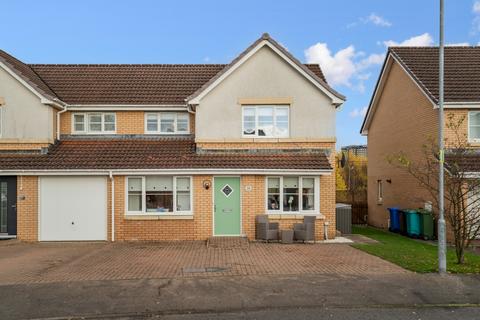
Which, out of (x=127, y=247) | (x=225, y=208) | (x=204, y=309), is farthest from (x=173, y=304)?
(x=225, y=208)

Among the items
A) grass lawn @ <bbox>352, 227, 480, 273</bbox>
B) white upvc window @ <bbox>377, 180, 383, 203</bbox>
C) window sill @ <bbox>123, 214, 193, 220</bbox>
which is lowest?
grass lawn @ <bbox>352, 227, 480, 273</bbox>

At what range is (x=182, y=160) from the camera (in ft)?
57.2

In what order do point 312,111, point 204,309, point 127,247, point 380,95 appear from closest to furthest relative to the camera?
point 204,309 → point 127,247 → point 312,111 → point 380,95

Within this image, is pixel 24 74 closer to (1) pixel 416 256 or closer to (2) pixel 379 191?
(1) pixel 416 256

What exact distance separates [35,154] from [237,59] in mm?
8569

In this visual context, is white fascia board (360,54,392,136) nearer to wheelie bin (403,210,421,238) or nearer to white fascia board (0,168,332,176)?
wheelie bin (403,210,421,238)

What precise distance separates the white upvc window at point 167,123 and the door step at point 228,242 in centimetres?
515

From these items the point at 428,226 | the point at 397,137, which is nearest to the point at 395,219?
the point at 428,226

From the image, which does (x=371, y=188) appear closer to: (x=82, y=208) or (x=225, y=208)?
(x=225, y=208)

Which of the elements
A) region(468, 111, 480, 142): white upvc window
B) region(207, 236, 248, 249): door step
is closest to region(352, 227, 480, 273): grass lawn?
region(207, 236, 248, 249): door step

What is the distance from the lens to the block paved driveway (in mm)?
11172

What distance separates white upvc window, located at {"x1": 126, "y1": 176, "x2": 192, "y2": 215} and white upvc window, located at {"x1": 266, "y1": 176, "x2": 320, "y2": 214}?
3108 mm

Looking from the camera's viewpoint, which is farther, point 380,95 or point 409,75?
point 380,95

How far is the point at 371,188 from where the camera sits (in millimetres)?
28078
